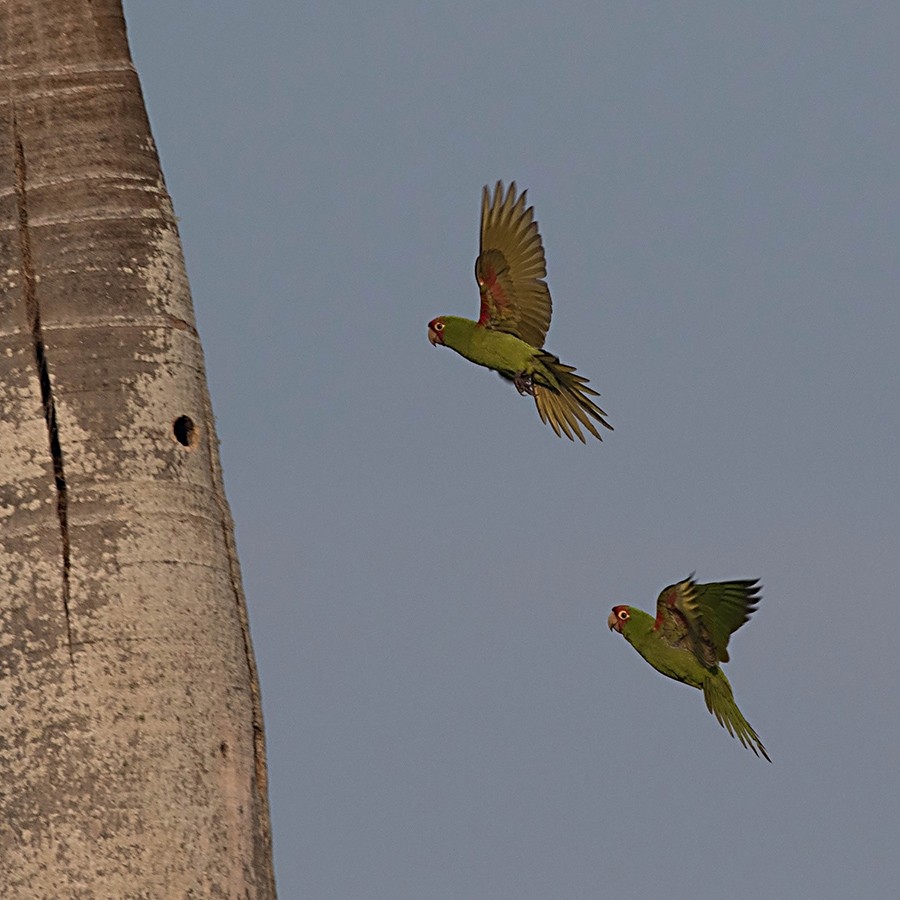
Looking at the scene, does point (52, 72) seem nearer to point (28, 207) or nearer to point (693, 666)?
point (28, 207)

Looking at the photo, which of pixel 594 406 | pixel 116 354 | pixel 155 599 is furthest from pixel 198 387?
pixel 594 406

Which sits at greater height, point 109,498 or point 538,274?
point 538,274

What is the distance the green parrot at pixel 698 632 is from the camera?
869cm

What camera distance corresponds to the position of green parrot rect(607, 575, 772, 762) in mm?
8688

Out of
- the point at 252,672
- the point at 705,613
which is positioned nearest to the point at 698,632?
the point at 705,613

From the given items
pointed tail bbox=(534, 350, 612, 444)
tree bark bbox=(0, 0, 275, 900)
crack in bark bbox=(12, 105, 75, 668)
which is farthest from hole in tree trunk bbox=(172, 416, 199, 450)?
pointed tail bbox=(534, 350, 612, 444)

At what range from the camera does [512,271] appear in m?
9.60

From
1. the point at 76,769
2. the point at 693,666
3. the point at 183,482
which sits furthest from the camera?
the point at 693,666

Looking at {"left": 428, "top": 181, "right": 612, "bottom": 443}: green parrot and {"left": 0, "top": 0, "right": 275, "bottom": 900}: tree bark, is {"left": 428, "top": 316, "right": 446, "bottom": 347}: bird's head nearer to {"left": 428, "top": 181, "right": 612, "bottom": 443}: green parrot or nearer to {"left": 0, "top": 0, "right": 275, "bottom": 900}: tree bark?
{"left": 428, "top": 181, "right": 612, "bottom": 443}: green parrot

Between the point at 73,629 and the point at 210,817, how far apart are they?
2.70 ft

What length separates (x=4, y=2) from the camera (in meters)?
6.57

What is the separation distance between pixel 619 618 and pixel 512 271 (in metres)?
1.97

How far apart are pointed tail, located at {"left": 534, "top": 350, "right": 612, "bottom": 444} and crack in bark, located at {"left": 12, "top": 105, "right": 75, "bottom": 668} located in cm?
360

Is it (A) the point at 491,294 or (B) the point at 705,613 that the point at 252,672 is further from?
(A) the point at 491,294
